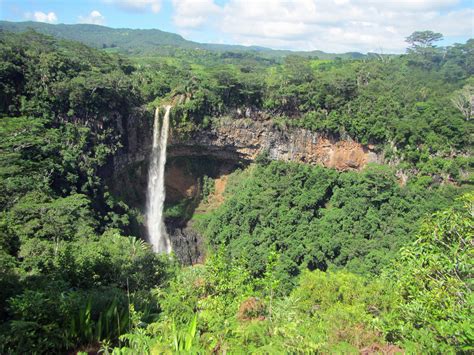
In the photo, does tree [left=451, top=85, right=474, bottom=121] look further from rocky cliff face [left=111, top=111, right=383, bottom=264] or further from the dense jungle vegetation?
rocky cliff face [left=111, top=111, right=383, bottom=264]

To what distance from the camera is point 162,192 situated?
25.0m

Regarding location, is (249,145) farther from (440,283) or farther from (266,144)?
(440,283)

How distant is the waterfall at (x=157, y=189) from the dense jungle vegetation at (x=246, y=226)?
933 mm

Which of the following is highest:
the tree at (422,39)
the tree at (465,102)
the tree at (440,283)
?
the tree at (422,39)

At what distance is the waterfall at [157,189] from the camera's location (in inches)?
930

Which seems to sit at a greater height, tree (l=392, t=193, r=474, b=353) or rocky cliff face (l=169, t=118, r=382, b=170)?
tree (l=392, t=193, r=474, b=353)

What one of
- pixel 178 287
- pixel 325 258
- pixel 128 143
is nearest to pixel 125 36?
pixel 128 143

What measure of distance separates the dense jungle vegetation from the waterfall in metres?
0.93

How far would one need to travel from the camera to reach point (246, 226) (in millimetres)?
22312

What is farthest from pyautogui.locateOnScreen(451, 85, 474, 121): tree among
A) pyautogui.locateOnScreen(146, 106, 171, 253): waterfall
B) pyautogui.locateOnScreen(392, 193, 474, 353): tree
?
pyautogui.locateOnScreen(392, 193, 474, 353): tree

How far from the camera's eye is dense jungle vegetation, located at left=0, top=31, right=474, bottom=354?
4660 millimetres

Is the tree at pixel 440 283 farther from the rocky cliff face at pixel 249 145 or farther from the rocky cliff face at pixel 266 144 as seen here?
the rocky cliff face at pixel 266 144

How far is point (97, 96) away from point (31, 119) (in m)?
4.00

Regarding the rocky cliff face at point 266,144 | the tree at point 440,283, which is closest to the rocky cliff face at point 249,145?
the rocky cliff face at point 266,144
